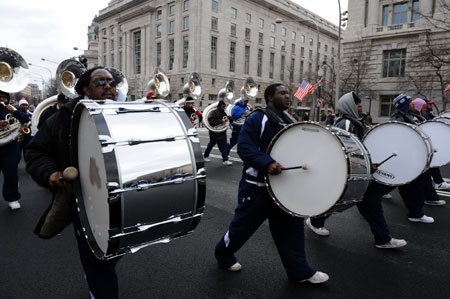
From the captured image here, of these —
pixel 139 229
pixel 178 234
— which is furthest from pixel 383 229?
pixel 139 229

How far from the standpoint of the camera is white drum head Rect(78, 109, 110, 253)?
1767 mm

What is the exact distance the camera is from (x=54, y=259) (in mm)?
3430

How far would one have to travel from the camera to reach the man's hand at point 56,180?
1998 mm

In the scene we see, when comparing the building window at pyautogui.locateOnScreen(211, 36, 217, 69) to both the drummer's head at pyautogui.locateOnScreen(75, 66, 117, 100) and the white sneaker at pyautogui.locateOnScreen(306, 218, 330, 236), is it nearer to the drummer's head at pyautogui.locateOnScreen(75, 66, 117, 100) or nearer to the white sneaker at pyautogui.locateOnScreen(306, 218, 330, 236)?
the white sneaker at pyautogui.locateOnScreen(306, 218, 330, 236)

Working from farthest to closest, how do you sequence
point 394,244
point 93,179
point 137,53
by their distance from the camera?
1. point 137,53
2. point 394,244
3. point 93,179

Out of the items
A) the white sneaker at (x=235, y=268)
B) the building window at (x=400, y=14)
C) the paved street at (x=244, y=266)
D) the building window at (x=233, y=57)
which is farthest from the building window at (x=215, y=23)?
the white sneaker at (x=235, y=268)

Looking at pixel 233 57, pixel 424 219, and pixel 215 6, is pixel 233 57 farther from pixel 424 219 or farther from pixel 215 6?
pixel 424 219

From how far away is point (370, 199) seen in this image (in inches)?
143

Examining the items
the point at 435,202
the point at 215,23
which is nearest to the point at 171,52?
the point at 215,23

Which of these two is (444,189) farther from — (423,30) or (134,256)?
(423,30)

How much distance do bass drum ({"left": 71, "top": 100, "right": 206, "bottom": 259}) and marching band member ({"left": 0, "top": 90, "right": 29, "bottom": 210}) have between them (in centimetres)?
360

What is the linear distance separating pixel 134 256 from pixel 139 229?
75.6 inches

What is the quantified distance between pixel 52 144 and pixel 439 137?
529 centimetres

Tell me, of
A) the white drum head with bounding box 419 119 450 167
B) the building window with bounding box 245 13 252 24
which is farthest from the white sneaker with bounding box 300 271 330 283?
the building window with bounding box 245 13 252 24
